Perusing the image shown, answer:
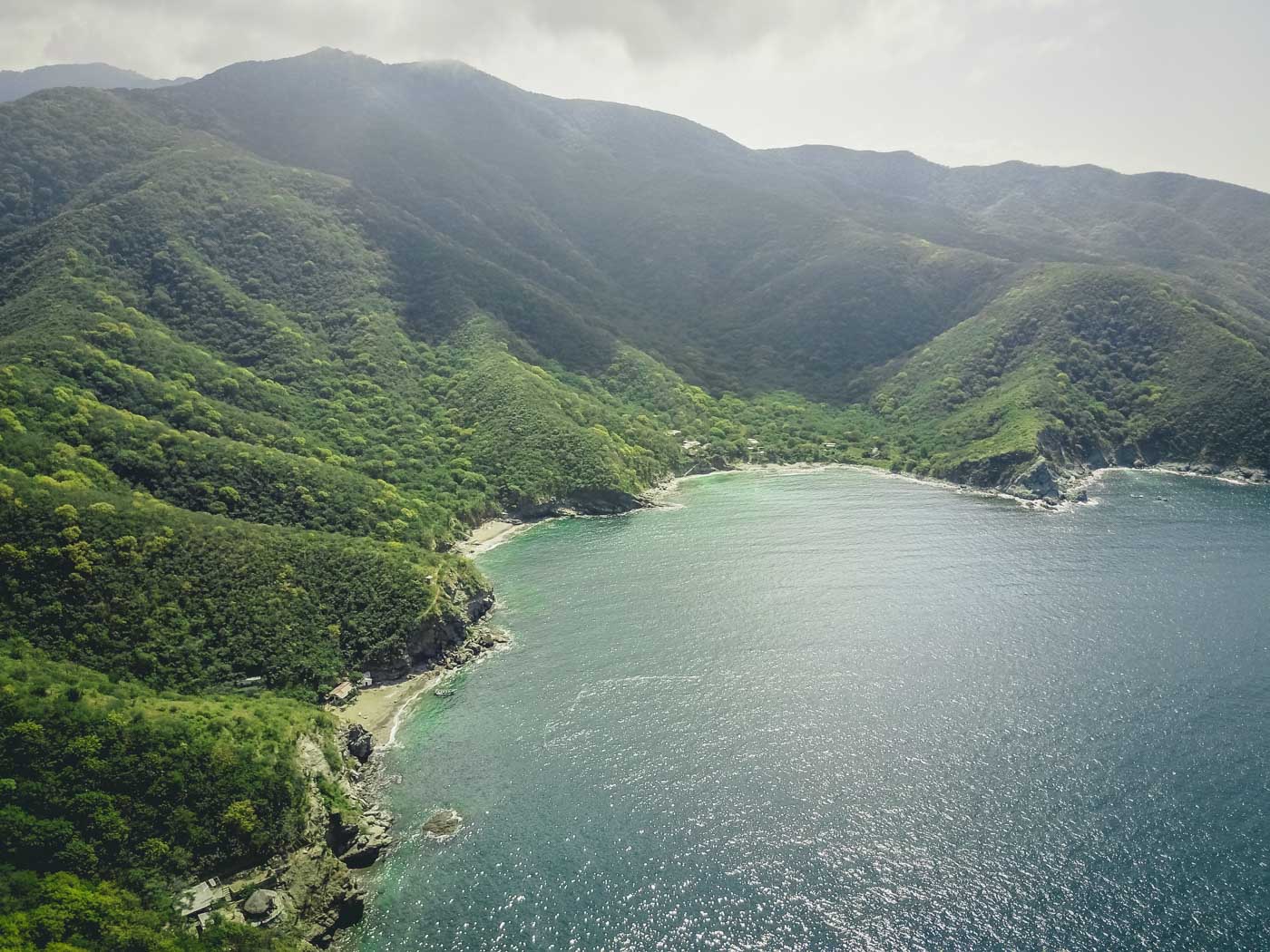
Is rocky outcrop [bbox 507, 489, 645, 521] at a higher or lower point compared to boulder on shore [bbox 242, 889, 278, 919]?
higher

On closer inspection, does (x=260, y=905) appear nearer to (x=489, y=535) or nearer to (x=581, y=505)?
(x=489, y=535)

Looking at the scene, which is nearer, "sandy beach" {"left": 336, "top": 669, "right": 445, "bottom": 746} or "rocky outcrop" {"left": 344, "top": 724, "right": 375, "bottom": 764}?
"rocky outcrop" {"left": 344, "top": 724, "right": 375, "bottom": 764}

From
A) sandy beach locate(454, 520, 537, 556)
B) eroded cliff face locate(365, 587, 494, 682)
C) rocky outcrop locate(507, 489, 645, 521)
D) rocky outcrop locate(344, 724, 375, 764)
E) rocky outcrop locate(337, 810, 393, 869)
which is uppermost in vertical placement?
rocky outcrop locate(507, 489, 645, 521)

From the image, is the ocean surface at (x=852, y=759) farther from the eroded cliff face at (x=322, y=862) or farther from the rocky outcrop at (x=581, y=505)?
the rocky outcrop at (x=581, y=505)

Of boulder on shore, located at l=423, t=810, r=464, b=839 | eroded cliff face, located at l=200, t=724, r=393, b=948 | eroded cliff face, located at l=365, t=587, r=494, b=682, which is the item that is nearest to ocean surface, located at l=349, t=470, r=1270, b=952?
boulder on shore, located at l=423, t=810, r=464, b=839

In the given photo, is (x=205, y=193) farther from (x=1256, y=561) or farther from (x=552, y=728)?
(x=1256, y=561)

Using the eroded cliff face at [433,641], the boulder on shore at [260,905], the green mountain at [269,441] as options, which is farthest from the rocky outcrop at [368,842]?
the eroded cliff face at [433,641]

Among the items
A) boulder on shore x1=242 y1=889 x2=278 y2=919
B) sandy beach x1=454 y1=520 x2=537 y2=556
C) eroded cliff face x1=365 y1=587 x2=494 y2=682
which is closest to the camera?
boulder on shore x1=242 y1=889 x2=278 y2=919

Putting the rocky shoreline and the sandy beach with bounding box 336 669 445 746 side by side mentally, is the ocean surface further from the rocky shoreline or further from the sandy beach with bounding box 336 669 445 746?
the sandy beach with bounding box 336 669 445 746

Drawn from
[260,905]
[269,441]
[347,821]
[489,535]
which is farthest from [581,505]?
[260,905]
